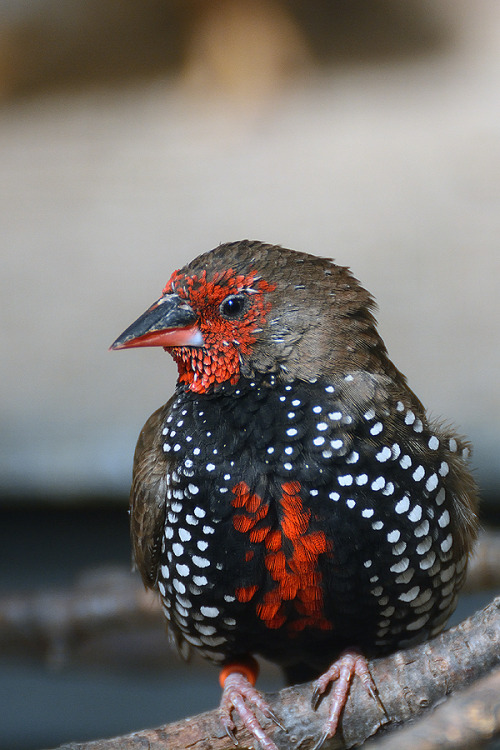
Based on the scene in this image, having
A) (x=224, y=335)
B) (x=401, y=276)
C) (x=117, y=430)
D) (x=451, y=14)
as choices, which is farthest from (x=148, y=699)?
(x=451, y=14)

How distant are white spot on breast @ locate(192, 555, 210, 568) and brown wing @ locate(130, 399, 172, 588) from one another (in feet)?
0.54

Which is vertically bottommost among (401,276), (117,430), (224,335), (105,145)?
(117,430)

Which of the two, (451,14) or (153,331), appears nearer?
(153,331)

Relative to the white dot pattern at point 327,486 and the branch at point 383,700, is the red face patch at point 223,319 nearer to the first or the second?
the white dot pattern at point 327,486

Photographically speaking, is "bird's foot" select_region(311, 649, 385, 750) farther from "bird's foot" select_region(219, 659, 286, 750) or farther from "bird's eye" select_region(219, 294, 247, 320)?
"bird's eye" select_region(219, 294, 247, 320)

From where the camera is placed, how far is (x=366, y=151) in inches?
150

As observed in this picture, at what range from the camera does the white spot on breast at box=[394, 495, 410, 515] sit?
1.69 m

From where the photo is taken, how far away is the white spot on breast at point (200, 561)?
1.72 meters

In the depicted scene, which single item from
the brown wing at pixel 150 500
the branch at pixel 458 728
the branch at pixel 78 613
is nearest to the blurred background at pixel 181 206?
the branch at pixel 78 613

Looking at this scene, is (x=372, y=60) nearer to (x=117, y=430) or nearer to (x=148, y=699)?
(x=117, y=430)

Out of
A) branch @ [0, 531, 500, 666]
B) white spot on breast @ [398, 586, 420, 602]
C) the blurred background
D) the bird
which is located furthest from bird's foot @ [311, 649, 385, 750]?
the blurred background

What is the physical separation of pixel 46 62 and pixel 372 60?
1.49 metres

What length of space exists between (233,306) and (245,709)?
0.82 meters

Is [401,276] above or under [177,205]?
under
